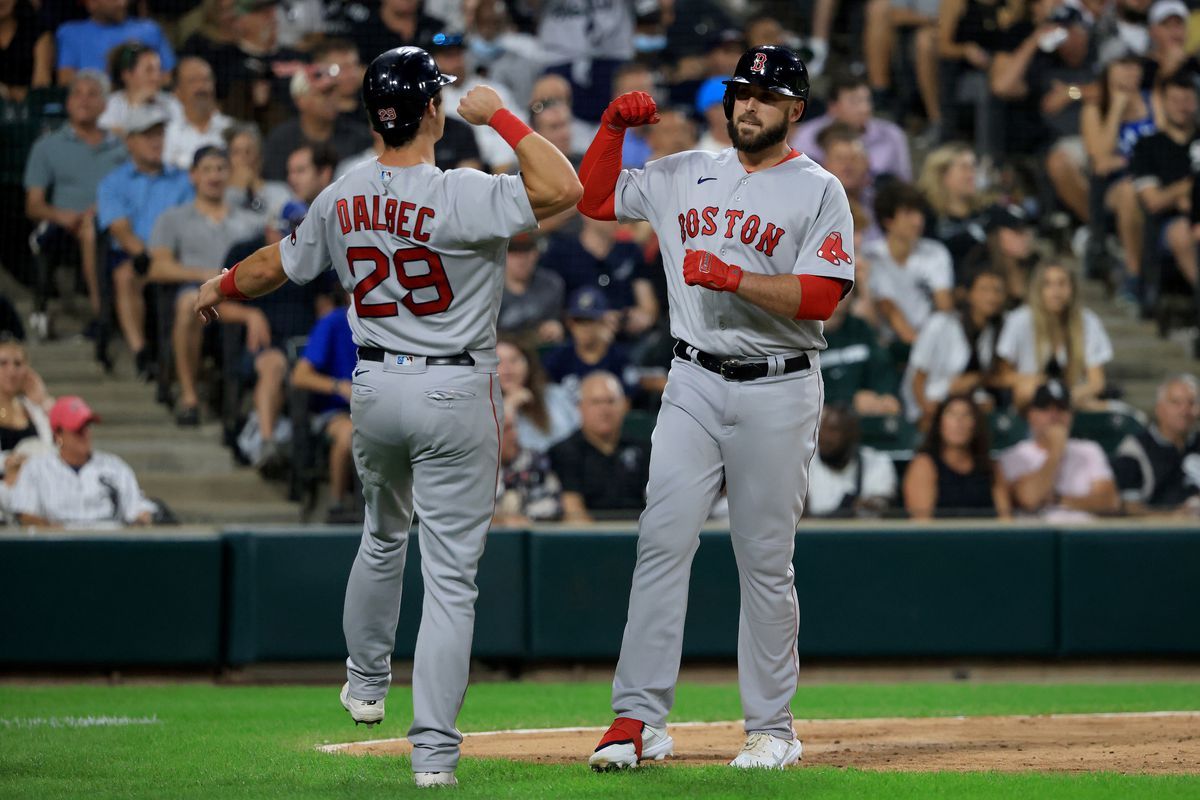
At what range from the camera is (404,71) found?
165 inches

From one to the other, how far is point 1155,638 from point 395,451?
16.5 feet

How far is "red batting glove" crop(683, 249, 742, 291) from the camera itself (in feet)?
14.1

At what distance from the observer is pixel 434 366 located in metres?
4.25

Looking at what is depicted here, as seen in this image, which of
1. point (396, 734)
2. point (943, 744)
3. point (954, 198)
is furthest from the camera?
point (954, 198)

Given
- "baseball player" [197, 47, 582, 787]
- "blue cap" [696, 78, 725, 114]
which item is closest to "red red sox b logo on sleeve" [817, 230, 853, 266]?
"baseball player" [197, 47, 582, 787]

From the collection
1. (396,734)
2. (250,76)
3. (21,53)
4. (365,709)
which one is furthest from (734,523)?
(21,53)

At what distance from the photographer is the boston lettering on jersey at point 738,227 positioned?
14.9ft

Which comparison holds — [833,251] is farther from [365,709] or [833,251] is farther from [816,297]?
[365,709]

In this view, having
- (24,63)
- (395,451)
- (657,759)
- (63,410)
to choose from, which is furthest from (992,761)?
(24,63)

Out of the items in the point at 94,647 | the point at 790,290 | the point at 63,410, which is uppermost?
the point at 790,290

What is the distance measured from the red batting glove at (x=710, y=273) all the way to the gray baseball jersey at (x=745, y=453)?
26 centimetres

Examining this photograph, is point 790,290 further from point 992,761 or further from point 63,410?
point 63,410

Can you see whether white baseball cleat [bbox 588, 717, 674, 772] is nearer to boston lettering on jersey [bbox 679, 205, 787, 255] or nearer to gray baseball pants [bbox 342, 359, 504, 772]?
gray baseball pants [bbox 342, 359, 504, 772]

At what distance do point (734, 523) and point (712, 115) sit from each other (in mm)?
6295
